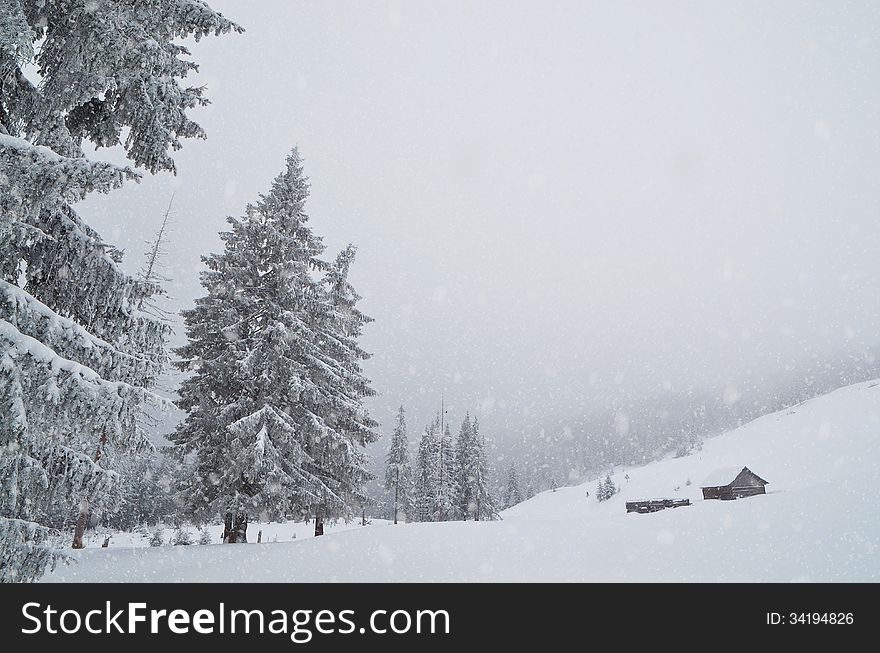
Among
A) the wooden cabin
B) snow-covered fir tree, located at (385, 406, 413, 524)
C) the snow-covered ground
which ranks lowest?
the snow-covered ground

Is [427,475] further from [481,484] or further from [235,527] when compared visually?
[235,527]

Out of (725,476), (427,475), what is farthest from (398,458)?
(725,476)

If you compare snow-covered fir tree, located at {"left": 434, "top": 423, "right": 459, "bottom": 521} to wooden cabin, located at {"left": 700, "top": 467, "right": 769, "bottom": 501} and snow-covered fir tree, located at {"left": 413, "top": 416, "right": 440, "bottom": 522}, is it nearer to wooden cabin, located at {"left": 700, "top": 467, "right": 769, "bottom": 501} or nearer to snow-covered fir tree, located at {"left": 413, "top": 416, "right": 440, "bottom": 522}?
snow-covered fir tree, located at {"left": 413, "top": 416, "right": 440, "bottom": 522}

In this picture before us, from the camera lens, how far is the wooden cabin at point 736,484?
32969mm

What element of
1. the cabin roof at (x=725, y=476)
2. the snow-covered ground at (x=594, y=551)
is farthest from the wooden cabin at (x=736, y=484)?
the snow-covered ground at (x=594, y=551)

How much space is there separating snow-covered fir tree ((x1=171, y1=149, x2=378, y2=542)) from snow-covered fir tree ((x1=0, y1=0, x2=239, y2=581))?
8088 millimetres

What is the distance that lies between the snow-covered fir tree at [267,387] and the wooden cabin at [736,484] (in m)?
28.4

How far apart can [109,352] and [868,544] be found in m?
13.9

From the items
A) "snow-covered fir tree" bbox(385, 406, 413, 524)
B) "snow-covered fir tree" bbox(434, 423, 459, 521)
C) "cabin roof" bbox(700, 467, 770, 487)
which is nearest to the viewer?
"cabin roof" bbox(700, 467, 770, 487)

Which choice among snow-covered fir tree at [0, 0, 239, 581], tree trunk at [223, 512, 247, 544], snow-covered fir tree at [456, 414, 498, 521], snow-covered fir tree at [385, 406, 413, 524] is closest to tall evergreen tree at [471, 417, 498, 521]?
snow-covered fir tree at [456, 414, 498, 521]

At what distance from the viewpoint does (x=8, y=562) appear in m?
5.26

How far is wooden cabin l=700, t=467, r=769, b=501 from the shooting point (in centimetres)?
3297
